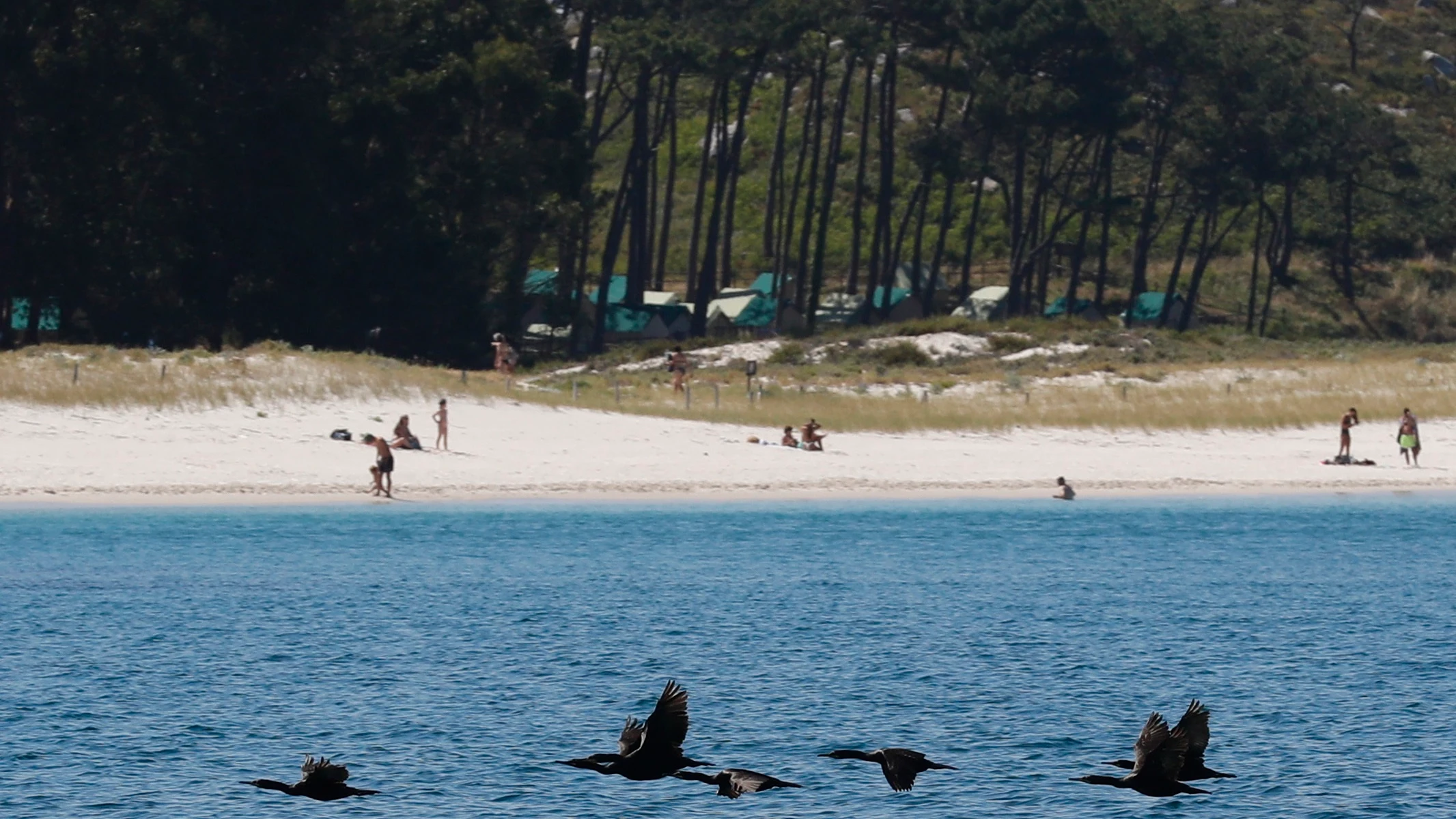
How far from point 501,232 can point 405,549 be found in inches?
1227

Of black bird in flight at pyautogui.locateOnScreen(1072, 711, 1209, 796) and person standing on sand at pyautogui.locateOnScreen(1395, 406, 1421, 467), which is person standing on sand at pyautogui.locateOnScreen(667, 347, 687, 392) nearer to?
person standing on sand at pyautogui.locateOnScreen(1395, 406, 1421, 467)

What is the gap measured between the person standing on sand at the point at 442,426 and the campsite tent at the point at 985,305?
55673mm

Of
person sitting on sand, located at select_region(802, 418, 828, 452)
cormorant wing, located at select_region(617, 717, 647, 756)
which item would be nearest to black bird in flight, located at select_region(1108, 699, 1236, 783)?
cormorant wing, located at select_region(617, 717, 647, 756)

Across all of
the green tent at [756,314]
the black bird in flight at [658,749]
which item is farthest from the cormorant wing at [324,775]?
the green tent at [756,314]

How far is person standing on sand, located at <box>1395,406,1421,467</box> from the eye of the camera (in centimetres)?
4594

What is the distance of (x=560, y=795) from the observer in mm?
18453

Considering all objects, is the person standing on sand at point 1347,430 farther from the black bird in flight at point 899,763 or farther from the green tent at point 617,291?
the green tent at point 617,291

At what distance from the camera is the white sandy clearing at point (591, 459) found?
39969mm

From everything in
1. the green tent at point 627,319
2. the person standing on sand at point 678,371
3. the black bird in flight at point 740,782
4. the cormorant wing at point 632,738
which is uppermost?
the green tent at point 627,319

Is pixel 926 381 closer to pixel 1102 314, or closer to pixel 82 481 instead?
pixel 82 481

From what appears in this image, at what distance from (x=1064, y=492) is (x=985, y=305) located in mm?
56749

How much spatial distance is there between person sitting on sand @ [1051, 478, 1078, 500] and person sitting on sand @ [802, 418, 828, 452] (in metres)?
5.43

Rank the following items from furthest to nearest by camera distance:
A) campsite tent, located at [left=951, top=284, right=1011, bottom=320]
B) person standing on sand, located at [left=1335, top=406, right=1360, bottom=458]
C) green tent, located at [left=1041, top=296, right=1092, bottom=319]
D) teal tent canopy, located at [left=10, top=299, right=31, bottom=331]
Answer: green tent, located at [left=1041, top=296, right=1092, bottom=319], campsite tent, located at [left=951, top=284, right=1011, bottom=320], teal tent canopy, located at [left=10, top=299, right=31, bottom=331], person standing on sand, located at [left=1335, top=406, right=1360, bottom=458]

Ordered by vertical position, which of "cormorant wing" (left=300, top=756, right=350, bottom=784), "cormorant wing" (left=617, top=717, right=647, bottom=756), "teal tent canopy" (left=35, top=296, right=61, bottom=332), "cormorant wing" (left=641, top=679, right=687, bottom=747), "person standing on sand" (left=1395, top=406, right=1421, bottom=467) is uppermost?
"teal tent canopy" (left=35, top=296, right=61, bottom=332)
